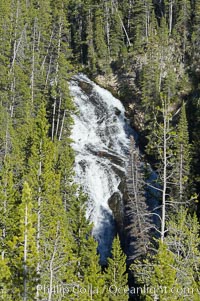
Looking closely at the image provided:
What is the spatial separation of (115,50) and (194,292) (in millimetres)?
58237

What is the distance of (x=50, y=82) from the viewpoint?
57.8 meters

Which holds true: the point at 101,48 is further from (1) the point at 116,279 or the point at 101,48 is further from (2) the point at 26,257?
(2) the point at 26,257

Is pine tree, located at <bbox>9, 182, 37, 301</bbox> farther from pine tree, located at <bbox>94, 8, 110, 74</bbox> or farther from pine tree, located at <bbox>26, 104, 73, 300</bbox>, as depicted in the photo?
pine tree, located at <bbox>94, 8, 110, 74</bbox>

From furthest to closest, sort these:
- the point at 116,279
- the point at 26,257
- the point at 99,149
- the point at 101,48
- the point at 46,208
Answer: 1. the point at 101,48
2. the point at 99,149
3. the point at 116,279
4. the point at 46,208
5. the point at 26,257

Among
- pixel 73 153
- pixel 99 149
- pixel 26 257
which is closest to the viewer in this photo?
pixel 26 257

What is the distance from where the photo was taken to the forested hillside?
20.9m

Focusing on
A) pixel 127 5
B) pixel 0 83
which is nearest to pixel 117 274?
pixel 0 83

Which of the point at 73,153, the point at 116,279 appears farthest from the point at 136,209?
the point at 73,153

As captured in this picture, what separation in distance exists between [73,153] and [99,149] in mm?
6528

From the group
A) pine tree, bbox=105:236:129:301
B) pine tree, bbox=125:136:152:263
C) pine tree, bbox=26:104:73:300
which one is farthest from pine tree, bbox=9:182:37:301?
pine tree, bbox=125:136:152:263

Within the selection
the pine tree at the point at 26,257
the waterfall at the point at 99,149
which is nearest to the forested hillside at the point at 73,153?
the pine tree at the point at 26,257

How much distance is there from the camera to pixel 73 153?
45.5 metres

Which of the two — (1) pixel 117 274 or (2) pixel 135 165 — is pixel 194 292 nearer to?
→ (1) pixel 117 274

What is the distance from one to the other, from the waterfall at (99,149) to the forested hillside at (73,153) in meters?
2.47
